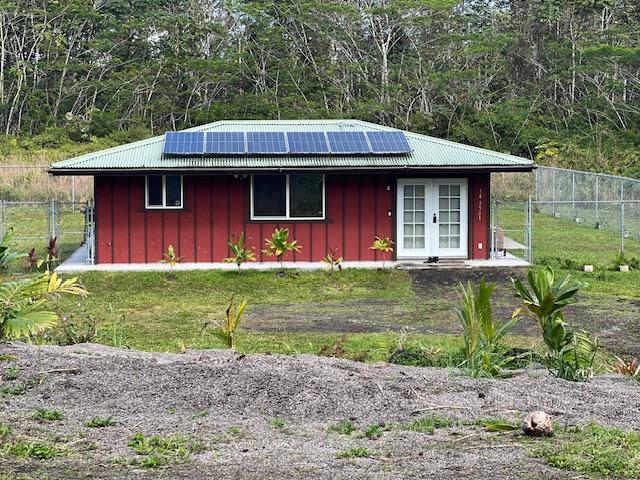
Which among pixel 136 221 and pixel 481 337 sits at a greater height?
pixel 136 221

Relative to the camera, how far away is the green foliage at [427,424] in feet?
23.0

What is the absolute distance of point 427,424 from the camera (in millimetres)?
7121

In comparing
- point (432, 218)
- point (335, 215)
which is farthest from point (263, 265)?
point (432, 218)

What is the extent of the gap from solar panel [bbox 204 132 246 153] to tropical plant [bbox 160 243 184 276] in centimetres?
220

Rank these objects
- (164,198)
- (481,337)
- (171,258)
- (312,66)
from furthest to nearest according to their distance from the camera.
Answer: (312,66), (164,198), (171,258), (481,337)

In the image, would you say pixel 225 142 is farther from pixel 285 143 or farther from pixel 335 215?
pixel 335 215

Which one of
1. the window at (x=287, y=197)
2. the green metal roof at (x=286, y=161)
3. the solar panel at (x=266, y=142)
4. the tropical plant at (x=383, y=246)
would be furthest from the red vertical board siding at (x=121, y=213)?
the tropical plant at (x=383, y=246)

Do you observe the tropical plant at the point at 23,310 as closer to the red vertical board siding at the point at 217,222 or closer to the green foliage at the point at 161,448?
the green foliage at the point at 161,448

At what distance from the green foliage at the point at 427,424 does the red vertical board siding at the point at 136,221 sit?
46.7 ft

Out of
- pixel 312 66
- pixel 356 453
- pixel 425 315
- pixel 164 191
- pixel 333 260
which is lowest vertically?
pixel 425 315

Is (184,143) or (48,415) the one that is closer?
(48,415)

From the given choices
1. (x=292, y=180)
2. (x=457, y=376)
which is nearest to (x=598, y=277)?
(x=292, y=180)

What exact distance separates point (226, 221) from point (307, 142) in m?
2.42

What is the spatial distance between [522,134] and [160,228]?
27.4m
